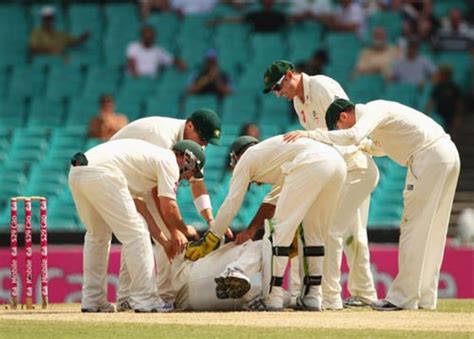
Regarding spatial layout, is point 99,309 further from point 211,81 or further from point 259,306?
point 211,81

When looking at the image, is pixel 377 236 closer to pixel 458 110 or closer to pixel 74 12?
pixel 458 110

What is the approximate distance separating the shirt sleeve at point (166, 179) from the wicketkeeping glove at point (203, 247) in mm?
599

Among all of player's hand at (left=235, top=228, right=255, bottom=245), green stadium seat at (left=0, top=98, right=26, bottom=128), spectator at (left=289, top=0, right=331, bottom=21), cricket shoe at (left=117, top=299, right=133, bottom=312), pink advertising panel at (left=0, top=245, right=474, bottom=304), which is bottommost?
pink advertising panel at (left=0, top=245, right=474, bottom=304)

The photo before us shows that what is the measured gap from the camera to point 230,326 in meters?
11.5

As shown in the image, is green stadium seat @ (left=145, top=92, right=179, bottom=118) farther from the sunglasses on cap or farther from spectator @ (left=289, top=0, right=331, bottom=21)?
the sunglasses on cap

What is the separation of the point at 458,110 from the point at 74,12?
6278 millimetres

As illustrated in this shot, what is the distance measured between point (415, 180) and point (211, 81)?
30.9ft

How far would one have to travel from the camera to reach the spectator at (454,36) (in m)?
22.2

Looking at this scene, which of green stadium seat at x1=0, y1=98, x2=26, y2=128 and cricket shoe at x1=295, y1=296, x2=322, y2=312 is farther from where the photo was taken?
green stadium seat at x1=0, y1=98, x2=26, y2=128

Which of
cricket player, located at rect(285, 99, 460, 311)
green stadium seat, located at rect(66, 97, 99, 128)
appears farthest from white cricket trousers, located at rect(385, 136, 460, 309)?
green stadium seat, located at rect(66, 97, 99, 128)

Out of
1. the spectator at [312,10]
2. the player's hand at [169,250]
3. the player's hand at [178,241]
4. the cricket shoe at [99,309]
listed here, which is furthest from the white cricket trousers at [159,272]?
the spectator at [312,10]

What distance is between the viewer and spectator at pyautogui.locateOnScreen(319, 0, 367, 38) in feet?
73.9

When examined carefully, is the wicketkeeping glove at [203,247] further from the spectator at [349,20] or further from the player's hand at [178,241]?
the spectator at [349,20]

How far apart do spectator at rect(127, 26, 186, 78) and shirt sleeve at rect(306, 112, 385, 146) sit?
10.2 meters
